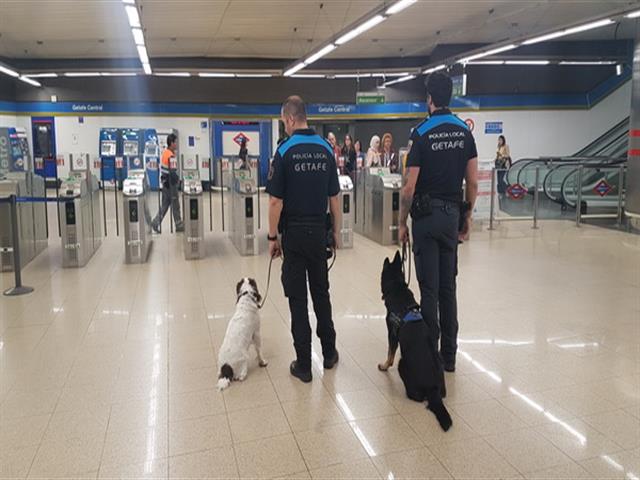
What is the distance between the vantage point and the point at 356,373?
3.38m

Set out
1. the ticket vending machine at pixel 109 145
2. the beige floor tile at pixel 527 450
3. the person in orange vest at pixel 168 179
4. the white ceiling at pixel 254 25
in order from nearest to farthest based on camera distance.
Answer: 1. the beige floor tile at pixel 527 450
2. the person in orange vest at pixel 168 179
3. the white ceiling at pixel 254 25
4. the ticket vending machine at pixel 109 145

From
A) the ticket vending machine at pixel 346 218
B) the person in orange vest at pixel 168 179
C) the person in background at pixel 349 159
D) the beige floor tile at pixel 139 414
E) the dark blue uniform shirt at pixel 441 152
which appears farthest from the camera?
the person in background at pixel 349 159

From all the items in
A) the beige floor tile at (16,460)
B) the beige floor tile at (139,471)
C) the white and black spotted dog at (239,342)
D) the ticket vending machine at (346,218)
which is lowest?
the beige floor tile at (139,471)

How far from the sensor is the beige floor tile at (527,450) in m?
2.41

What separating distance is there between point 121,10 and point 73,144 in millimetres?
7204

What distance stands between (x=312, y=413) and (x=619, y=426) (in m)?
1.57

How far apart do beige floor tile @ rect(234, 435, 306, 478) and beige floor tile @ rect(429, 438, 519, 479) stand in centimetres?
65

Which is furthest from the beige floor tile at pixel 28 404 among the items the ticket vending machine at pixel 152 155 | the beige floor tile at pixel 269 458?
the ticket vending machine at pixel 152 155

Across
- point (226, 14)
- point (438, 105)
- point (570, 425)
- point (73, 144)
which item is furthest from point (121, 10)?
point (570, 425)

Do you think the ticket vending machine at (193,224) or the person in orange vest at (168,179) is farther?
the person in orange vest at (168,179)

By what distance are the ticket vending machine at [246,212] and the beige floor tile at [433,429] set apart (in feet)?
15.0

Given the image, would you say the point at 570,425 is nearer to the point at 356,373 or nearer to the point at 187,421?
the point at 356,373

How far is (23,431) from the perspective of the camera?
2.70 m

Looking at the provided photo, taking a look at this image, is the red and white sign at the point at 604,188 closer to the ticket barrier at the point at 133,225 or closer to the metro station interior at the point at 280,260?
the metro station interior at the point at 280,260
